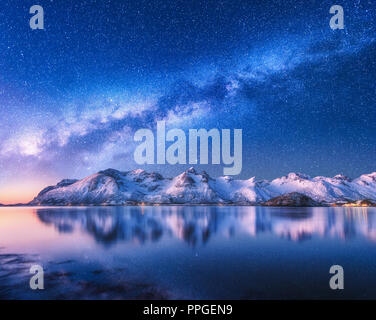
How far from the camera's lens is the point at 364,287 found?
18.3 m

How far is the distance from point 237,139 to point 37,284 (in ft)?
74.4

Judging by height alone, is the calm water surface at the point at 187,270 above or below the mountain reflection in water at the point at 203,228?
above

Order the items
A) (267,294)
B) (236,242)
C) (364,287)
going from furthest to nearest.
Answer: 1. (236,242)
2. (364,287)
3. (267,294)

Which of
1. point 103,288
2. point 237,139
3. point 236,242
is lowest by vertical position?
point 236,242

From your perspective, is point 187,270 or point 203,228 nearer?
point 187,270

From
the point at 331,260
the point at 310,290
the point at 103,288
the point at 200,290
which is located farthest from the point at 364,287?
the point at 103,288

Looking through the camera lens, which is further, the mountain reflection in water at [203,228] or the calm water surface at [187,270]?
the mountain reflection in water at [203,228]

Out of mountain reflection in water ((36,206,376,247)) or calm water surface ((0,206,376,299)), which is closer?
calm water surface ((0,206,376,299))

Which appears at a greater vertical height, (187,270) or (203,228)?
(187,270)

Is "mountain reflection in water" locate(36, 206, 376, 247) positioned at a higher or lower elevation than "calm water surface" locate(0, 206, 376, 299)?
lower
